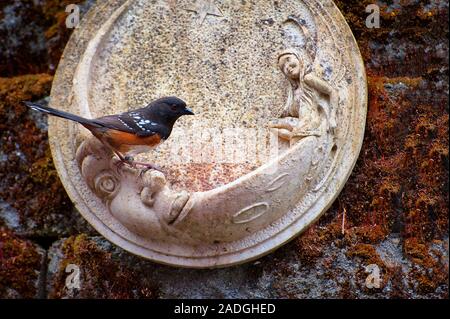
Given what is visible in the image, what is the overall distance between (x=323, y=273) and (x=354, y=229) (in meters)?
0.22

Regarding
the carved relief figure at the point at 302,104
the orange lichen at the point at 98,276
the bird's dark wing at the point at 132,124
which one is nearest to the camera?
the bird's dark wing at the point at 132,124

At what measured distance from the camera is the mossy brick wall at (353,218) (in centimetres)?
379

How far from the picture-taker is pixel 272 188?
3652mm

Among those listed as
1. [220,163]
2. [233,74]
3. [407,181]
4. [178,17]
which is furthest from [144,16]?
[407,181]

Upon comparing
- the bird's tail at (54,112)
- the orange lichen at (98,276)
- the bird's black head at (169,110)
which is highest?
the bird's tail at (54,112)

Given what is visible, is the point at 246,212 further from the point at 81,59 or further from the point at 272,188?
the point at 81,59

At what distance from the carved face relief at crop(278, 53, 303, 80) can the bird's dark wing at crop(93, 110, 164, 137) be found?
594 millimetres

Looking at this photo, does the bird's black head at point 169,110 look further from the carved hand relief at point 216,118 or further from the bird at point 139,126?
the carved hand relief at point 216,118

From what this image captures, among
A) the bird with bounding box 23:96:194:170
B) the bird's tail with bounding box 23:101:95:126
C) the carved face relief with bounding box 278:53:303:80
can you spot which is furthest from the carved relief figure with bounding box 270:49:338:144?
the bird's tail with bounding box 23:101:95:126

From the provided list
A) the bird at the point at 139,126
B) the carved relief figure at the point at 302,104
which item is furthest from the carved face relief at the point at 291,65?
the bird at the point at 139,126

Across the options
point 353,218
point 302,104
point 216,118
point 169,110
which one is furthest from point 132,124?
point 353,218

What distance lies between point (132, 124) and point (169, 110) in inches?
6.1

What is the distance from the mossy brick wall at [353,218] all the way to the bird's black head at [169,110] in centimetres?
66

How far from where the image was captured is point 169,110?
12.0 ft
